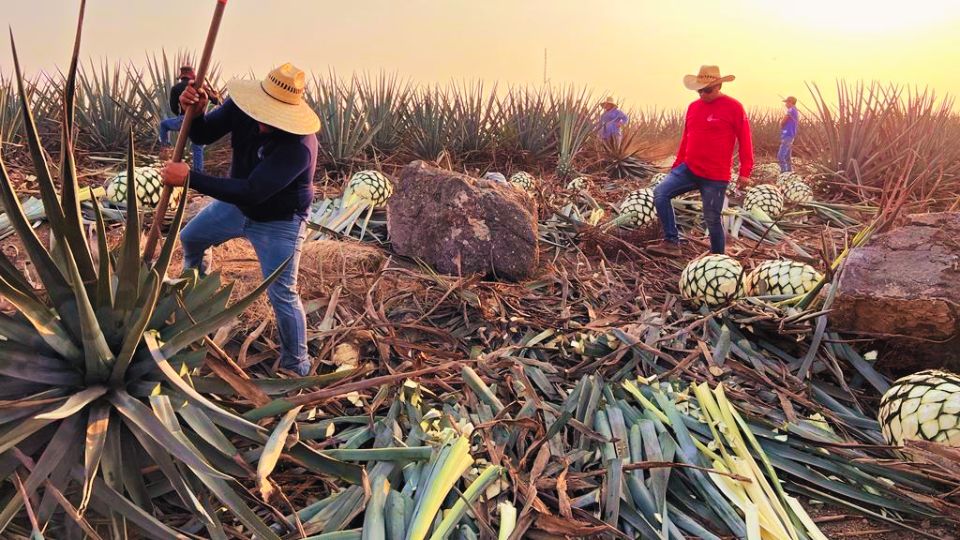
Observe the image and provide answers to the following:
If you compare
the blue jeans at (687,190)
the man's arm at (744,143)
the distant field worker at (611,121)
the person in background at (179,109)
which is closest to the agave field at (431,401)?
the blue jeans at (687,190)

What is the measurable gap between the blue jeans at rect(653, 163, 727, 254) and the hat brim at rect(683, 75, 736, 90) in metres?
0.61

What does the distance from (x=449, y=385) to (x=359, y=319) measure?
0.73m

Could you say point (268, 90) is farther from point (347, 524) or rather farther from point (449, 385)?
point (347, 524)

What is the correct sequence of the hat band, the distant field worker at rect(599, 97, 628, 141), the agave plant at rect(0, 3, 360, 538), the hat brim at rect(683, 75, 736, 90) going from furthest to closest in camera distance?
the distant field worker at rect(599, 97, 628, 141), the hat brim at rect(683, 75, 736, 90), the hat band, the agave plant at rect(0, 3, 360, 538)

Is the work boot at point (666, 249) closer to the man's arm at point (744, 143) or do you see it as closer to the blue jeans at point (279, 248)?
the man's arm at point (744, 143)

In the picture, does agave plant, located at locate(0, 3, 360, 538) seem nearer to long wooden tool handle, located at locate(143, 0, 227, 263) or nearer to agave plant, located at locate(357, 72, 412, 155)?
long wooden tool handle, located at locate(143, 0, 227, 263)

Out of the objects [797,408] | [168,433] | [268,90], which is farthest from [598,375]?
[268,90]

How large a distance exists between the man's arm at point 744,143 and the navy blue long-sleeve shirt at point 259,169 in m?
3.41

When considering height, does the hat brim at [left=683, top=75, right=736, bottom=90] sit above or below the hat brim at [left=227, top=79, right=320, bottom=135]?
above

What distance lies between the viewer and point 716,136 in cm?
462

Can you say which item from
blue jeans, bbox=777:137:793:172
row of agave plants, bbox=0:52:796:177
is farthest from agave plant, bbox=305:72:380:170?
blue jeans, bbox=777:137:793:172

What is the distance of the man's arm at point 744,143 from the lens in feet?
15.2

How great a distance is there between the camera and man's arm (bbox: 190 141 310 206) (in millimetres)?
2402

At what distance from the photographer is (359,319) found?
3080 mm
